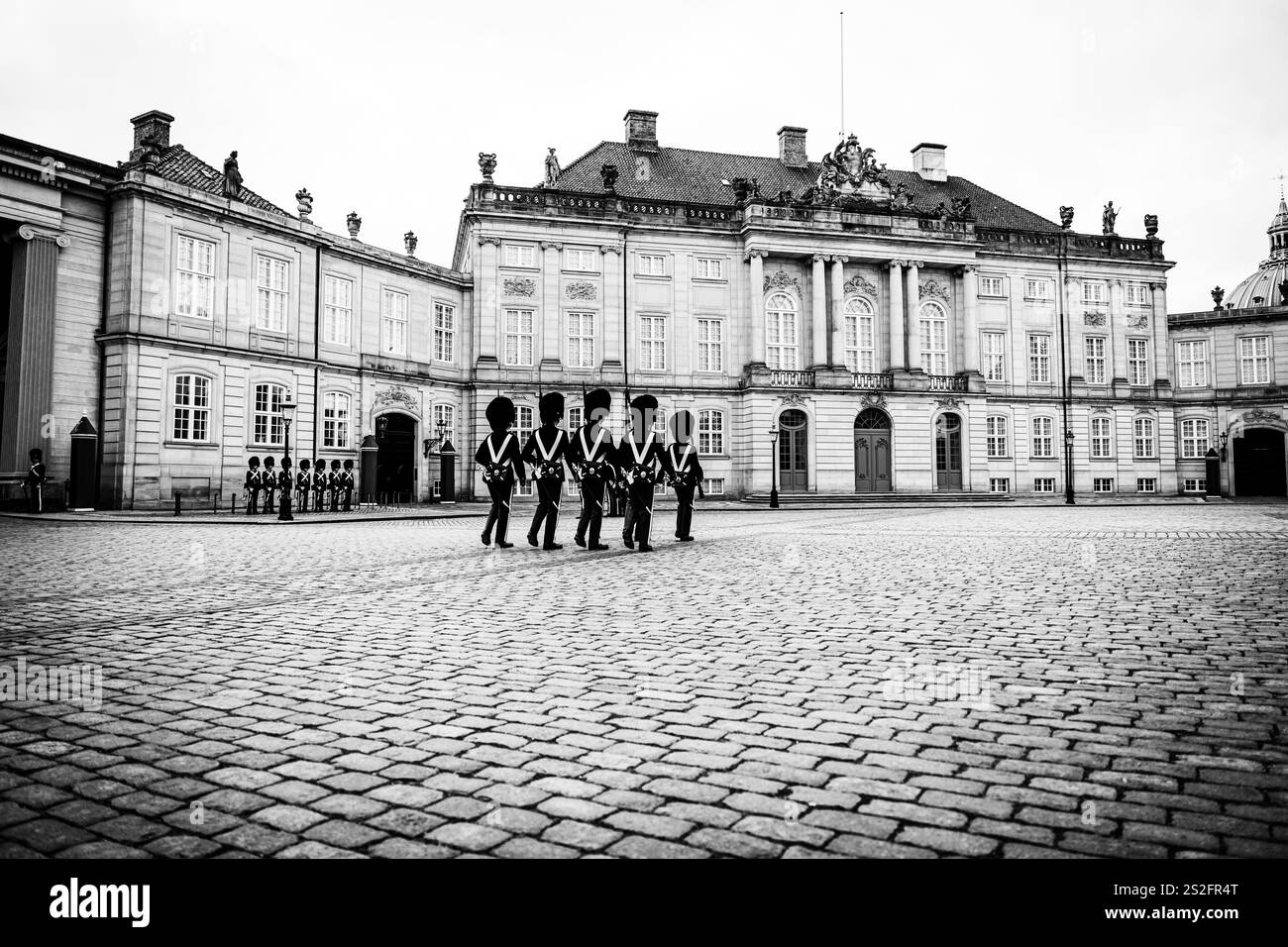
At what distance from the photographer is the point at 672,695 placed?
4578 mm

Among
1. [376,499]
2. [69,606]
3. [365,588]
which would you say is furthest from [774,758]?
[376,499]

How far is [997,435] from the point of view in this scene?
4728 centimetres

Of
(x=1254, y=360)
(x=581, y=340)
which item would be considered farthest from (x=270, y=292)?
(x=1254, y=360)

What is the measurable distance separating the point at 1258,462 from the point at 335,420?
53849mm

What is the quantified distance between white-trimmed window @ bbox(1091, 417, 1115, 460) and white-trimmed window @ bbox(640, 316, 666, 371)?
26549 millimetres

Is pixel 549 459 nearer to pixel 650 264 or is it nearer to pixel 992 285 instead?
pixel 650 264

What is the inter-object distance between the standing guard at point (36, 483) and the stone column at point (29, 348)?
1.10 m

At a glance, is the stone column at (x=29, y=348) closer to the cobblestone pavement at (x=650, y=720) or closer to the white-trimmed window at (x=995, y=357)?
the cobblestone pavement at (x=650, y=720)

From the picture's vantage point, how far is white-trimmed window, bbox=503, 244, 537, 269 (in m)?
40.1

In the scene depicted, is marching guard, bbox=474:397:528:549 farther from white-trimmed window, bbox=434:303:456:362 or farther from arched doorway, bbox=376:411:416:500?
white-trimmed window, bbox=434:303:456:362

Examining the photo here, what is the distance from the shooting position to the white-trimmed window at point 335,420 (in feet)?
112

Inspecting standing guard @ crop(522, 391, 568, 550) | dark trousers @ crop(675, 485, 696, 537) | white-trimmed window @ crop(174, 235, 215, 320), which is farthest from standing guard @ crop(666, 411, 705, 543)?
white-trimmed window @ crop(174, 235, 215, 320)

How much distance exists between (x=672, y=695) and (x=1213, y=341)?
59.9m
